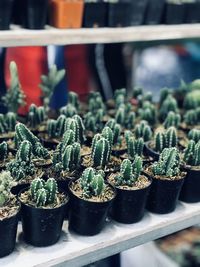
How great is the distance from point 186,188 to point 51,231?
20.9 inches

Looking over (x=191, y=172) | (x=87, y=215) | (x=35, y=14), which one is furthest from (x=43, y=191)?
(x=35, y=14)

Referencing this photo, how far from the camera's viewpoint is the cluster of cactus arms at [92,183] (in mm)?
1264

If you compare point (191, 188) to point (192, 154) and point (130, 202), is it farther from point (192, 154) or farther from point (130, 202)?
point (130, 202)

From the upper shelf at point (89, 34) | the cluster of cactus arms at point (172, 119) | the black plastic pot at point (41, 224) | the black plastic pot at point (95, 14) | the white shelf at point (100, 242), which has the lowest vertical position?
the white shelf at point (100, 242)

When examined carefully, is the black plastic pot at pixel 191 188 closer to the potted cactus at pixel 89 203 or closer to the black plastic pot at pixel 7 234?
the potted cactus at pixel 89 203

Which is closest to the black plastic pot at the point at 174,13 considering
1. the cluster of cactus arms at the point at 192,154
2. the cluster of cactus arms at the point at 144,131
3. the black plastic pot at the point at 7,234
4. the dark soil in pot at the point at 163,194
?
the cluster of cactus arms at the point at 144,131

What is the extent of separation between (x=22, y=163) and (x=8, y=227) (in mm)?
229

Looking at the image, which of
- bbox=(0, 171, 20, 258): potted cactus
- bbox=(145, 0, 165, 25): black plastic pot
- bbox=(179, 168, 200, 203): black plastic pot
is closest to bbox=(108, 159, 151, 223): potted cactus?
bbox=(179, 168, 200, 203): black plastic pot

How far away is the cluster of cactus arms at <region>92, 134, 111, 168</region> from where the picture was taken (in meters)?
1.38

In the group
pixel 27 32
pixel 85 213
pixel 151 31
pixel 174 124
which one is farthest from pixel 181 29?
pixel 85 213

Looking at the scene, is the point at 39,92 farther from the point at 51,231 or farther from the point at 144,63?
the point at 51,231

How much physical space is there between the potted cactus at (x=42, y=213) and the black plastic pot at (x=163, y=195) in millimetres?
330

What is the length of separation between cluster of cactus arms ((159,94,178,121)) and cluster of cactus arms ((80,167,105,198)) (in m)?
0.76

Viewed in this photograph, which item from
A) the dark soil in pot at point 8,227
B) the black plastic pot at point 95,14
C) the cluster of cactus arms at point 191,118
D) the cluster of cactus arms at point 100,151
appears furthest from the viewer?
the cluster of cactus arms at point 191,118
